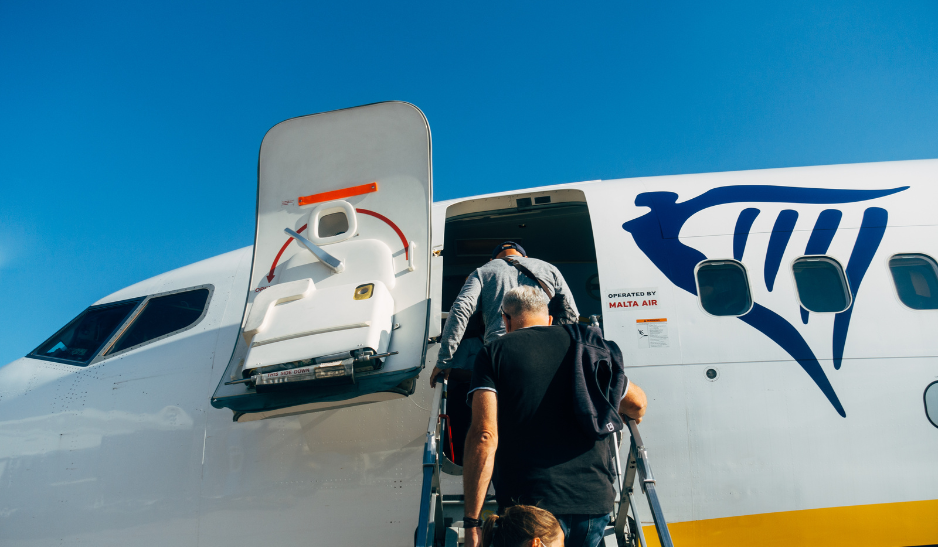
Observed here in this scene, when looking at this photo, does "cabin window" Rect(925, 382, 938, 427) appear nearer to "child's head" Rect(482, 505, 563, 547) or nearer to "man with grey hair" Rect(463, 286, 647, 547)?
"man with grey hair" Rect(463, 286, 647, 547)

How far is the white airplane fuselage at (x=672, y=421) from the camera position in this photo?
13.0ft

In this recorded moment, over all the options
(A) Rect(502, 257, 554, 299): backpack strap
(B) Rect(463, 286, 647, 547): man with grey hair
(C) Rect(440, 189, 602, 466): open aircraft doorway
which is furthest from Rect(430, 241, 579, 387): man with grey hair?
(B) Rect(463, 286, 647, 547): man with grey hair

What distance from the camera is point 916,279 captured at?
14.6 ft

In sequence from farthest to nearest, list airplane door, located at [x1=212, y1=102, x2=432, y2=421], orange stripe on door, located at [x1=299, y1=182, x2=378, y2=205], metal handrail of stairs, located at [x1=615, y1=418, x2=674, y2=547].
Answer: orange stripe on door, located at [x1=299, y1=182, x2=378, y2=205]
airplane door, located at [x1=212, y1=102, x2=432, y2=421]
metal handrail of stairs, located at [x1=615, y1=418, x2=674, y2=547]

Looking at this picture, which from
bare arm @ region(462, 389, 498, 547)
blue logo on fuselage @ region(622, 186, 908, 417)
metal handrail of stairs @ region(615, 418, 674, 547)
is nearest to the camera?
bare arm @ region(462, 389, 498, 547)

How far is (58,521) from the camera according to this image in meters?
4.46

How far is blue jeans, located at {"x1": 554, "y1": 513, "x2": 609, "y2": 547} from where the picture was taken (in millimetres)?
2430

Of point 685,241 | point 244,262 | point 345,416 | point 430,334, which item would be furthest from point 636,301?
point 244,262

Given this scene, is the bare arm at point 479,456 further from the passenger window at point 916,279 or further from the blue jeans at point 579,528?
the passenger window at point 916,279

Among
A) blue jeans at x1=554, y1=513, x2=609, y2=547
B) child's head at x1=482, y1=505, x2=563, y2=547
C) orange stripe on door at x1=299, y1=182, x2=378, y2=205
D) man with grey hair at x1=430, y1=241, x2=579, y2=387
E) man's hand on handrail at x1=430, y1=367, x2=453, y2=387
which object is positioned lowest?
blue jeans at x1=554, y1=513, x2=609, y2=547

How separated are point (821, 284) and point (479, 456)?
11.0ft

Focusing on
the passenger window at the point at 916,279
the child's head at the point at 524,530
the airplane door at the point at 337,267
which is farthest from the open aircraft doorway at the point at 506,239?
the passenger window at the point at 916,279

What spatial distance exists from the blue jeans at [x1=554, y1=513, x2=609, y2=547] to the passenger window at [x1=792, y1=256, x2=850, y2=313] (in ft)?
9.18

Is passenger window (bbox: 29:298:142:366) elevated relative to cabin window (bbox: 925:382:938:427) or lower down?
elevated
